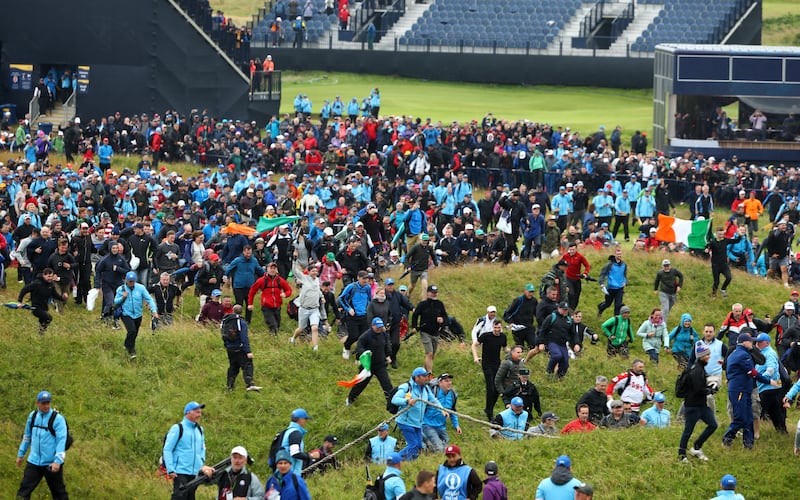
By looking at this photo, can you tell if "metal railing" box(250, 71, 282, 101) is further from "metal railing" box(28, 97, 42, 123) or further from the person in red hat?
the person in red hat

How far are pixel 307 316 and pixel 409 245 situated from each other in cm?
501

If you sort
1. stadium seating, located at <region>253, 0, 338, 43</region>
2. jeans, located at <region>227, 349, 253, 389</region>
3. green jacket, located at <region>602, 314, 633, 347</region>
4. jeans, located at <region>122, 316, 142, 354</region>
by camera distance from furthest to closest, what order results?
1. stadium seating, located at <region>253, 0, 338, 43</region>
2. green jacket, located at <region>602, 314, 633, 347</region>
3. jeans, located at <region>122, 316, 142, 354</region>
4. jeans, located at <region>227, 349, 253, 389</region>

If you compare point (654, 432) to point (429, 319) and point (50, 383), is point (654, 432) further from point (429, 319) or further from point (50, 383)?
point (50, 383)

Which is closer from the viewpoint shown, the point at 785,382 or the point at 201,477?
the point at 201,477

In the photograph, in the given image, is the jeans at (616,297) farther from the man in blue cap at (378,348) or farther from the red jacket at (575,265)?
the man in blue cap at (378,348)

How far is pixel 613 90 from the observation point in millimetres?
58750

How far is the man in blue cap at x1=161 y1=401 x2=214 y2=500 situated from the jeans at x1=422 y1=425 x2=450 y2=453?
3.90m

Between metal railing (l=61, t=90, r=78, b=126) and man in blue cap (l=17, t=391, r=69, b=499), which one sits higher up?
metal railing (l=61, t=90, r=78, b=126)

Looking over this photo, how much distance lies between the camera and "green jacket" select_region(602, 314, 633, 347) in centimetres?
2408

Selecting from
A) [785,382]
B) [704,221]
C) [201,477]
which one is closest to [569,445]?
[785,382]

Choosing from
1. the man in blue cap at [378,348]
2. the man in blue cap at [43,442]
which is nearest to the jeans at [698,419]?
the man in blue cap at [378,348]

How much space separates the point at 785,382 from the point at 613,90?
137 ft

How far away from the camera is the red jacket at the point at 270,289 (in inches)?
893

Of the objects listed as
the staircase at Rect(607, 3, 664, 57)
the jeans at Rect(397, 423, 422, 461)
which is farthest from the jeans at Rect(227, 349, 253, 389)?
the staircase at Rect(607, 3, 664, 57)
